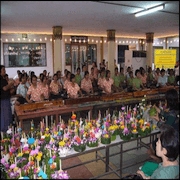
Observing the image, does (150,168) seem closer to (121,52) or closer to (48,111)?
(48,111)

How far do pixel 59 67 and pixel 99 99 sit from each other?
319cm

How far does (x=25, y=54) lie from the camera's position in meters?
9.80

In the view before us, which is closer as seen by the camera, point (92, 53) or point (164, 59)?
point (164, 59)

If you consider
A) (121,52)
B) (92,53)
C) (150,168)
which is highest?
(121,52)

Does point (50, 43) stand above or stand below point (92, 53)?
above

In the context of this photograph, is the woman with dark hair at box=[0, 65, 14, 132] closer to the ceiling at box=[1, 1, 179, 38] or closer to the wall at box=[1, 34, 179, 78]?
the ceiling at box=[1, 1, 179, 38]

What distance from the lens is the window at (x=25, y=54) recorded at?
30.7 ft

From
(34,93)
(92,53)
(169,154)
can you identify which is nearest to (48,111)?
(34,93)

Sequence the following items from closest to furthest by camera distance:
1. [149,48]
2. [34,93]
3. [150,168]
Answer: [150,168] → [34,93] → [149,48]

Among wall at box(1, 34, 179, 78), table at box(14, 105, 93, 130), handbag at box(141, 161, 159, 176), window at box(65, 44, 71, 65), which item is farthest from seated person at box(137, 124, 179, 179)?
window at box(65, 44, 71, 65)

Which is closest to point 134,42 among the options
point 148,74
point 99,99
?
point 148,74

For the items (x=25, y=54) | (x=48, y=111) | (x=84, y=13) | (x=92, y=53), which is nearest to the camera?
(x=48, y=111)

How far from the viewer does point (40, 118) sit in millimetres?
3736

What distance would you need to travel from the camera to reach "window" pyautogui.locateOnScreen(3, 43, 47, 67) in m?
9.37
